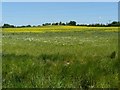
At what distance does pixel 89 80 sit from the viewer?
11125 mm

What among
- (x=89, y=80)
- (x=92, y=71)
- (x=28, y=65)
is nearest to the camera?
(x=89, y=80)

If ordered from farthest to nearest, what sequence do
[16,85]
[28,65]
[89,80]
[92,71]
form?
[28,65] → [92,71] → [89,80] → [16,85]

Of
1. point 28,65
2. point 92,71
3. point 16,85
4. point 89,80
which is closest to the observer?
point 16,85

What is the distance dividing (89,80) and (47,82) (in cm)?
130

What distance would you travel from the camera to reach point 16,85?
1044 cm

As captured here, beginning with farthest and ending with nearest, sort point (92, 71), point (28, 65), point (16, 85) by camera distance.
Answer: point (28, 65) → point (92, 71) → point (16, 85)

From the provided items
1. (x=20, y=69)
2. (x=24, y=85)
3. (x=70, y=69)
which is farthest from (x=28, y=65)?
(x=24, y=85)

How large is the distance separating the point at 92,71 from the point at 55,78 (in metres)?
1.32

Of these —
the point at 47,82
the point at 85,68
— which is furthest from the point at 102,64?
the point at 47,82

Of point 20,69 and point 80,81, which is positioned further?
point 20,69

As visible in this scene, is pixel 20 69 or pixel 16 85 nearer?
pixel 16 85

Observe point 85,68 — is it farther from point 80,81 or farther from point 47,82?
point 47,82

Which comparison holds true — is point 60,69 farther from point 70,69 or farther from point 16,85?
point 16,85

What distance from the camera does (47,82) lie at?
422 inches
